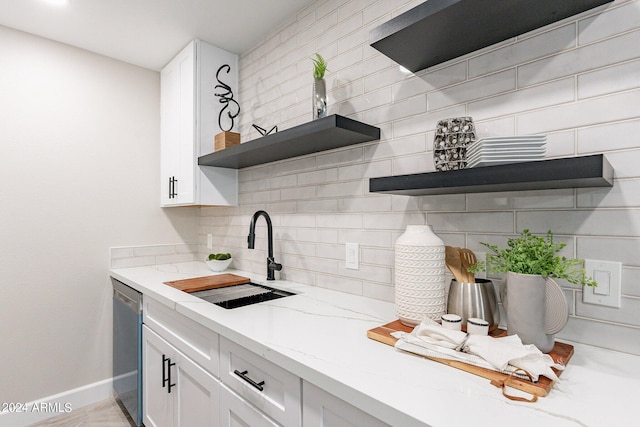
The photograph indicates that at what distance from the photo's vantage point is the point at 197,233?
290 centimetres

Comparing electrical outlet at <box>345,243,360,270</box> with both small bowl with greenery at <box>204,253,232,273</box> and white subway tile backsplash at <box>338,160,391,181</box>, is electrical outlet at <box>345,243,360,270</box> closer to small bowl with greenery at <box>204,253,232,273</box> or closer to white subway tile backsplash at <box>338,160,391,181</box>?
white subway tile backsplash at <box>338,160,391,181</box>

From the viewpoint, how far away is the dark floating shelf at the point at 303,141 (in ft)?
4.49

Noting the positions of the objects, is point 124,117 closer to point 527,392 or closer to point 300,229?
point 300,229

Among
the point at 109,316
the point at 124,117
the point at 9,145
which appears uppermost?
the point at 124,117

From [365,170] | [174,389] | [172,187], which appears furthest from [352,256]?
[172,187]

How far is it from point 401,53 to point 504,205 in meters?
0.64

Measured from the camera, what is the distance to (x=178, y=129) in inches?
94.8

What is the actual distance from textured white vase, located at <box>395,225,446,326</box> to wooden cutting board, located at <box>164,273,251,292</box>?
1126mm

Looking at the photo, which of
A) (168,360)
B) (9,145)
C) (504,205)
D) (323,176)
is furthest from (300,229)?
(9,145)

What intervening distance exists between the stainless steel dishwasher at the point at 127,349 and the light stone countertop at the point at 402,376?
35.8 inches

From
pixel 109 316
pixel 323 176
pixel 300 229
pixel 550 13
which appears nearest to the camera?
pixel 550 13

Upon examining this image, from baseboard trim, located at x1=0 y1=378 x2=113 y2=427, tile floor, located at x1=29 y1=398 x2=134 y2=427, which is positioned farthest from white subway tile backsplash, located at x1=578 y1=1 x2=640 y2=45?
baseboard trim, located at x1=0 y1=378 x2=113 y2=427

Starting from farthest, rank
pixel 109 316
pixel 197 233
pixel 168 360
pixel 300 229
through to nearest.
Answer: pixel 197 233, pixel 109 316, pixel 300 229, pixel 168 360

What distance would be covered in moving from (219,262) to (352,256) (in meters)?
1.08
